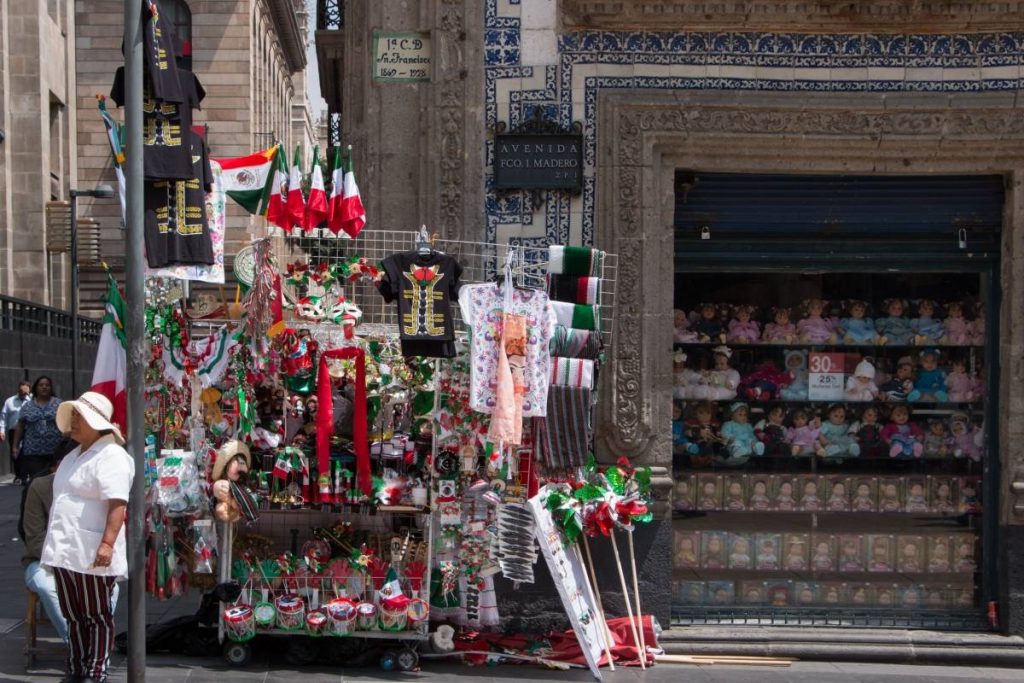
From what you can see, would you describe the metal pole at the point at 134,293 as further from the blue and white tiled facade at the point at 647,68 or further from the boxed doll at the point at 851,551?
the boxed doll at the point at 851,551

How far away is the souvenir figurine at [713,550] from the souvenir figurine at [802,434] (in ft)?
2.64

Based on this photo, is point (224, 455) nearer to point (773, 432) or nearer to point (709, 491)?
point (709, 491)

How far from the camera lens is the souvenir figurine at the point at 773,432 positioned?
9.68 m

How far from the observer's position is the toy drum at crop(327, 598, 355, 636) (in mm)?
8055

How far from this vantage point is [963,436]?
385 inches

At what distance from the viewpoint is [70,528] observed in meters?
6.88

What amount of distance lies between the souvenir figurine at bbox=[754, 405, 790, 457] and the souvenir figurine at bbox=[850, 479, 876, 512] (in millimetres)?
563

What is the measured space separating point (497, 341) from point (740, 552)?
2.74 metres

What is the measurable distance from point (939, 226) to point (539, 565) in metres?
3.66

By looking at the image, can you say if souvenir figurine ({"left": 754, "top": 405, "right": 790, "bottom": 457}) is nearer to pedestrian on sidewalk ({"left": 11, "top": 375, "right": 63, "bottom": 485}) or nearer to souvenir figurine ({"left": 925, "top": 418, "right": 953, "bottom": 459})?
souvenir figurine ({"left": 925, "top": 418, "right": 953, "bottom": 459})

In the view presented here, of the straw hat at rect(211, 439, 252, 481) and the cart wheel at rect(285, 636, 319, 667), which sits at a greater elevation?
the straw hat at rect(211, 439, 252, 481)

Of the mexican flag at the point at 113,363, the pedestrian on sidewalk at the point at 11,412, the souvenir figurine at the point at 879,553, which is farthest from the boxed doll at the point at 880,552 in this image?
the pedestrian on sidewalk at the point at 11,412

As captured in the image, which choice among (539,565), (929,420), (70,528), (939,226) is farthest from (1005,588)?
(70,528)

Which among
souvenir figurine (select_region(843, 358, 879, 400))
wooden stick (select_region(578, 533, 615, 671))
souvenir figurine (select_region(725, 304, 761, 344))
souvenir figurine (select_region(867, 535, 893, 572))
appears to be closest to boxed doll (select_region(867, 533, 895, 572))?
souvenir figurine (select_region(867, 535, 893, 572))
